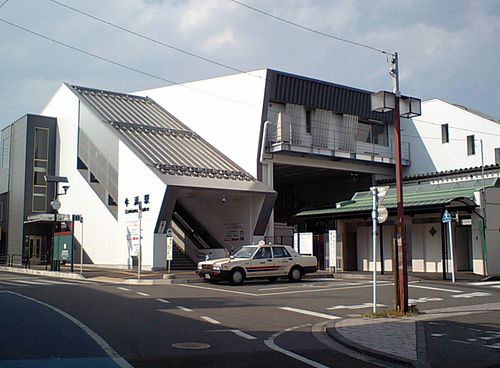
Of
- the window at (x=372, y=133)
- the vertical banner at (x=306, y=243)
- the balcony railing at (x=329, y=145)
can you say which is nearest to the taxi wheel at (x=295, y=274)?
the vertical banner at (x=306, y=243)

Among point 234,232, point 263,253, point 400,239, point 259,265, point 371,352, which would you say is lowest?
point 371,352

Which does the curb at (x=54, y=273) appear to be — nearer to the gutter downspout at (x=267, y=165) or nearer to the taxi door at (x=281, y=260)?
the taxi door at (x=281, y=260)

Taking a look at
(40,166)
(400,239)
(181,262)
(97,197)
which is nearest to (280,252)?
(400,239)

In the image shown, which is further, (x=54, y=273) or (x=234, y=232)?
(x=234, y=232)

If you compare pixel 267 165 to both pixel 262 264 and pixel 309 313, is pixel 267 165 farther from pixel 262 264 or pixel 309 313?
pixel 309 313

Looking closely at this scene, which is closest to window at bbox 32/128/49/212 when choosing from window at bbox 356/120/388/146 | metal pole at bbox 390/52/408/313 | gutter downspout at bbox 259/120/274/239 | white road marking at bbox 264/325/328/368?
gutter downspout at bbox 259/120/274/239

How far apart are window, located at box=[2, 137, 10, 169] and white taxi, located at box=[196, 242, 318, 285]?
106ft

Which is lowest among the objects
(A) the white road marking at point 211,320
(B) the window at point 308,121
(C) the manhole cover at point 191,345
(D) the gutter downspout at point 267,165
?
(C) the manhole cover at point 191,345

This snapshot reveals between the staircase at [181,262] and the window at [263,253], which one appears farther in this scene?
the staircase at [181,262]

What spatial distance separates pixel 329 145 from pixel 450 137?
8.40 metres

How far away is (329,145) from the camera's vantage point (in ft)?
136

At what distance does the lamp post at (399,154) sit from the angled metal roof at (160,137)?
20.2 m

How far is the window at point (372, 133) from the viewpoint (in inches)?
1724

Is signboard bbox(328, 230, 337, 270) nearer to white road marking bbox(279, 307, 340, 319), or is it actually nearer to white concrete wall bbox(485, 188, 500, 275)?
white concrete wall bbox(485, 188, 500, 275)
